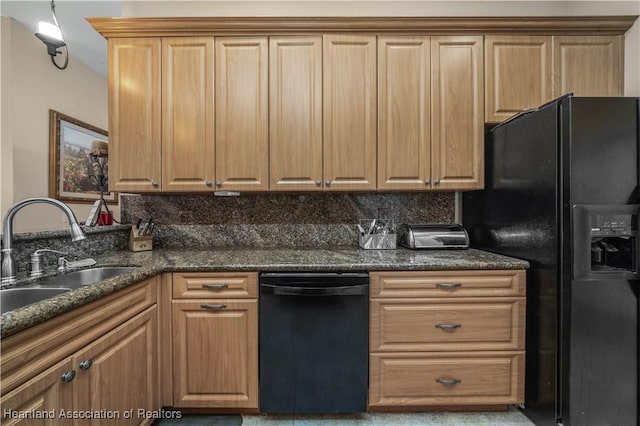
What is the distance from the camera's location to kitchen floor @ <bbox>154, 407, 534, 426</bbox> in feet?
5.27

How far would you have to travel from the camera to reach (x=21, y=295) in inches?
47.9

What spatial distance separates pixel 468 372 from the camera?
161cm

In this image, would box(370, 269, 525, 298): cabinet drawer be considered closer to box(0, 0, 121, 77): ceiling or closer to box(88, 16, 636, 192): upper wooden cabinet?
box(88, 16, 636, 192): upper wooden cabinet

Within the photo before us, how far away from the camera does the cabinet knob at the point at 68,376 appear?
95 centimetres

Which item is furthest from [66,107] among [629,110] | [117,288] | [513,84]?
[629,110]

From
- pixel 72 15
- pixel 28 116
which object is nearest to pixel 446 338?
pixel 28 116

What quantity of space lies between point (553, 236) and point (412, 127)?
3.33ft

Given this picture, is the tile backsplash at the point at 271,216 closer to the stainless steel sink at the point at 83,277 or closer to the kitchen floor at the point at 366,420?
the stainless steel sink at the point at 83,277

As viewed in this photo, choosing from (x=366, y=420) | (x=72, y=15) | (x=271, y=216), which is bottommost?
(x=366, y=420)

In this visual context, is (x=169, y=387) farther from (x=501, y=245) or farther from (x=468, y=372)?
(x=501, y=245)

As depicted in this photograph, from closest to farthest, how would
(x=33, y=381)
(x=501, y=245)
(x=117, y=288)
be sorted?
(x=33, y=381), (x=117, y=288), (x=501, y=245)

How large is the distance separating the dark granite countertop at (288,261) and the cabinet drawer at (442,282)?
4cm

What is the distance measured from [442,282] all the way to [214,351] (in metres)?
1.32

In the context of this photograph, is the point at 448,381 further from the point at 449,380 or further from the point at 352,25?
the point at 352,25
